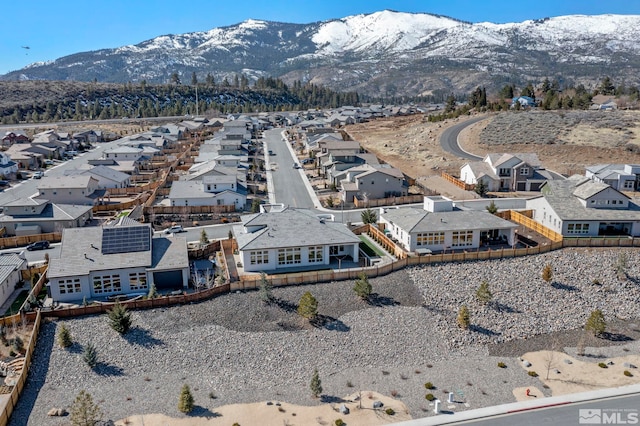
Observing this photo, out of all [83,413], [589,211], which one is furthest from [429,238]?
[83,413]

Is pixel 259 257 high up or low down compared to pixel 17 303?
up

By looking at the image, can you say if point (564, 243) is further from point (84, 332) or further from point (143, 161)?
point (143, 161)

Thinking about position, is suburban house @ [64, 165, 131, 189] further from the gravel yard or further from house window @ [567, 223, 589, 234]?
house window @ [567, 223, 589, 234]

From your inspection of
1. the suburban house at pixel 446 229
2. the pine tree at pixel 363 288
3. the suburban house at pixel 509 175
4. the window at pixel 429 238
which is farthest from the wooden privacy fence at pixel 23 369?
the suburban house at pixel 509 175

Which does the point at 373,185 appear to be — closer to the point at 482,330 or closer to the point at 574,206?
the point at 574,206

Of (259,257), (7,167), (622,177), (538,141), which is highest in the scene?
(538,141)

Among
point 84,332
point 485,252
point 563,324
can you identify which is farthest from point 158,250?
point 563,324

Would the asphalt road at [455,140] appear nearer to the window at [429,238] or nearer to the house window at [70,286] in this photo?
the window at [429,238]
